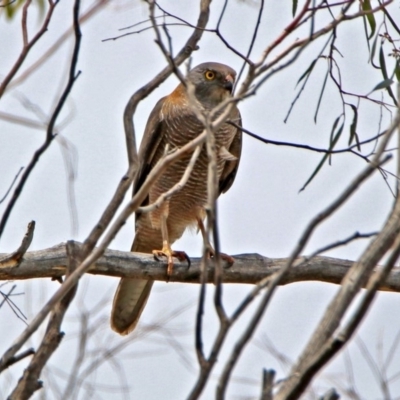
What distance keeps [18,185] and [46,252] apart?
1.63 m

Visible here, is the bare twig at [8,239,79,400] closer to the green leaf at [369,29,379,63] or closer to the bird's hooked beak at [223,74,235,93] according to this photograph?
the green leaf at [369,29,379,63]

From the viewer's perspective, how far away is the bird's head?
553 centimetres

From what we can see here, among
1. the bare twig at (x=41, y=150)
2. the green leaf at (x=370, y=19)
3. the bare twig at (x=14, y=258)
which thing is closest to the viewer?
the bare twig at (x=41, y=150)

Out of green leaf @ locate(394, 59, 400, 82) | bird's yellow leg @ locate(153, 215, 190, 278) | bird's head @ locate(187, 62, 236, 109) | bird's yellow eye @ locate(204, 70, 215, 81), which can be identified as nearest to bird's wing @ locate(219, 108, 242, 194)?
A: bird's head @ locate(187, 62, 236, 109)

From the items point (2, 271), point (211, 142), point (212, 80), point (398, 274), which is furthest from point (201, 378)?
point (212, 80)

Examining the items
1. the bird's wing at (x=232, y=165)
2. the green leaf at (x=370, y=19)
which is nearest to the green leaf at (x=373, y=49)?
the green leaf at (x=370, y=19)

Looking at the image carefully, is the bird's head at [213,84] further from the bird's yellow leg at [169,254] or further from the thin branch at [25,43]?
the thin branch at [25,43]

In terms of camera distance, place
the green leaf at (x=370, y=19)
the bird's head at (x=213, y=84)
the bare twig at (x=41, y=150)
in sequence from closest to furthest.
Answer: the bare twig at (x=41, y=150) → the green leaf at (x=370, y=19) → the bird's head at (x=213, y=84)

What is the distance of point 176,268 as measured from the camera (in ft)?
14.4

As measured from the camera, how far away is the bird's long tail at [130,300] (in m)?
Result: 5.65

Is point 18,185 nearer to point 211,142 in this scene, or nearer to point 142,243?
point 211,142

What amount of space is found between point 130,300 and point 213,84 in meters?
1.56

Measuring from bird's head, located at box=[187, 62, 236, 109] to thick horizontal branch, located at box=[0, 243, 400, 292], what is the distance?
4.69ft

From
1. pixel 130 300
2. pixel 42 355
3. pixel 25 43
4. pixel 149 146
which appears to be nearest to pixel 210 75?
pixel 149 146
